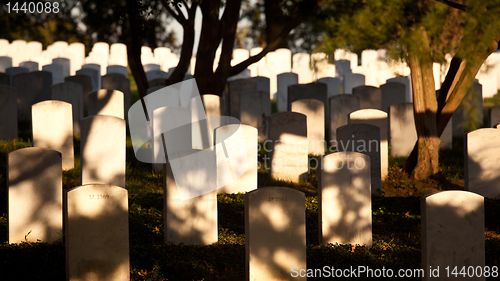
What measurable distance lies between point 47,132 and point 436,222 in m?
5.44

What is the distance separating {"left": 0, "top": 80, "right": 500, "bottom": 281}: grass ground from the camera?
4.39 metres

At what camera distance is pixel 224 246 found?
5156 millimetres

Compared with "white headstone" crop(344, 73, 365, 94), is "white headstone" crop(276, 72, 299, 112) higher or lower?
lower

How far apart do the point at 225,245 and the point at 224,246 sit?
0.03m

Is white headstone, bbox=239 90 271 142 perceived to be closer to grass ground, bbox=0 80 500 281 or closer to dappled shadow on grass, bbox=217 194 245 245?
grass ground, bbox=0 80 500 281

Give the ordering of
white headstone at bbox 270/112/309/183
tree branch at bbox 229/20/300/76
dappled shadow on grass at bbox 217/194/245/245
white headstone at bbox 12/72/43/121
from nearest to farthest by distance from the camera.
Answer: dappled shadow on grass at bbox 217/194/245/245 → white headstone at bbox 270/112/309/183 → tree branch at bbox 229/20/300/76 → white headstone at bbox 12/72/43/121

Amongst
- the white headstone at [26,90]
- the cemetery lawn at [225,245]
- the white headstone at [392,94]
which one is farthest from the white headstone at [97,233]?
the white headstone at [392,94]

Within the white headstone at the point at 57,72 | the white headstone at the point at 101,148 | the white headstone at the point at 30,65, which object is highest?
the white headstone at the point at 30,65

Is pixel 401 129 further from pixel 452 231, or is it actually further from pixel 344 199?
pixel 452 231

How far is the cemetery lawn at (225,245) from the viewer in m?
4.39

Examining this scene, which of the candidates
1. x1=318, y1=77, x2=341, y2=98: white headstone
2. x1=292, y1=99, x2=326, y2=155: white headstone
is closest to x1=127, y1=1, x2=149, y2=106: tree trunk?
x1=292, y1=99, x2=326, y2=155: white headstone

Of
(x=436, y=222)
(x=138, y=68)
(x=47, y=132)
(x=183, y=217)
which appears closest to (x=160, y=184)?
(x=47, y=132)

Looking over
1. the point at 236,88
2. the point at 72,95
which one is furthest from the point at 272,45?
the point at 72,95

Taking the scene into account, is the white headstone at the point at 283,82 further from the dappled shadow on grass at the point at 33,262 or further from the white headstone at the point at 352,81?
the dappled shadow on grass at the point at 33,262
